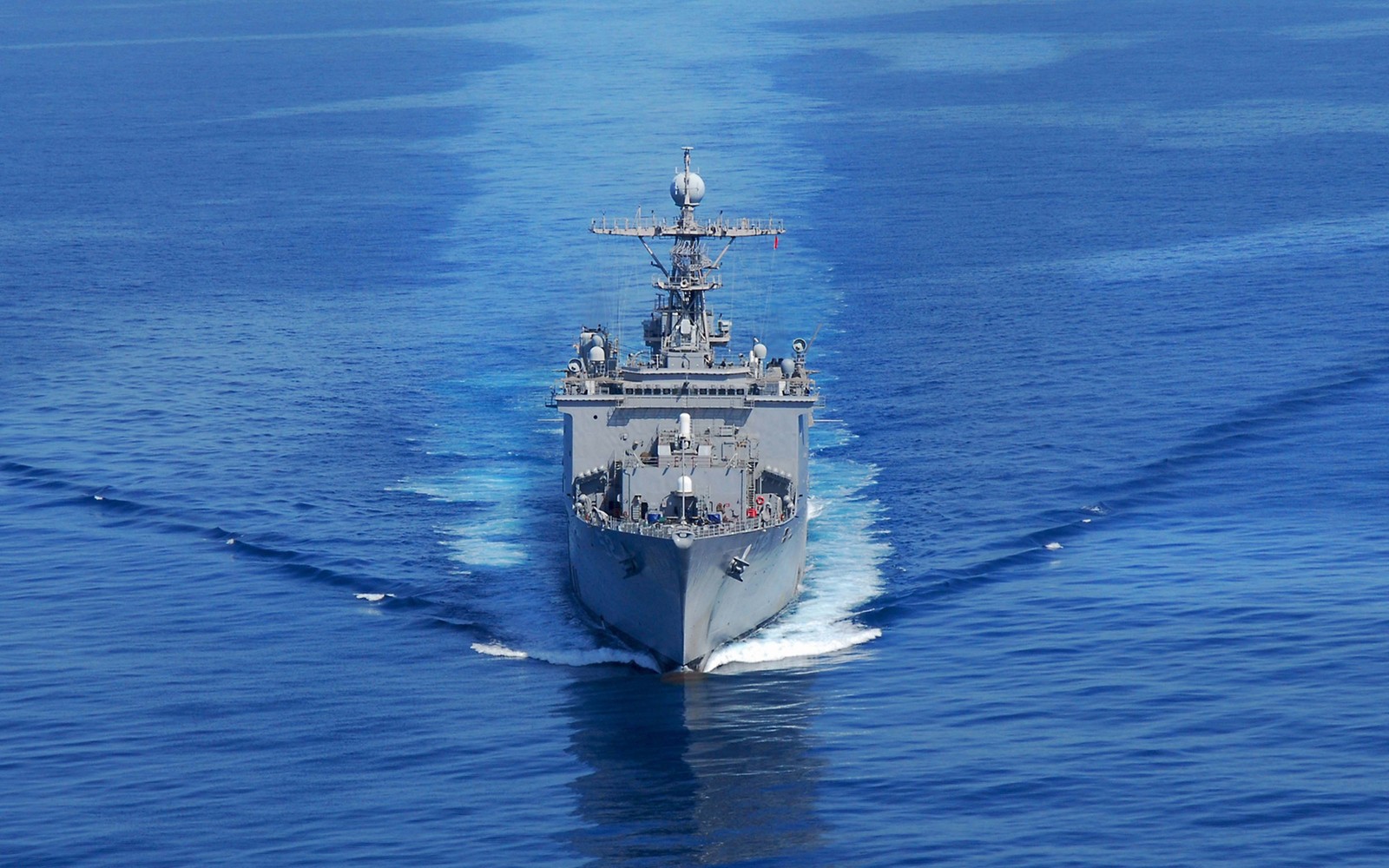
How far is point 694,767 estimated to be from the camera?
1673 inches

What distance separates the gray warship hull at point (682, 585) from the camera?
48.2m

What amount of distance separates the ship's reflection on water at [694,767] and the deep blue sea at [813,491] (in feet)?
0.48

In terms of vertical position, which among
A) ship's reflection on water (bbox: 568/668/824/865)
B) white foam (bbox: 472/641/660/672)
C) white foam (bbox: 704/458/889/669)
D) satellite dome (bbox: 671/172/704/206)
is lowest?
ship's reflection on water (bbox: 568/668/824/865)

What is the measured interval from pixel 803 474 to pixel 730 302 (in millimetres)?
27032

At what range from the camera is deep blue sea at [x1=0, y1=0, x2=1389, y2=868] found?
40.3 metres

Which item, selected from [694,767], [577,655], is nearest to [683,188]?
[577,655]

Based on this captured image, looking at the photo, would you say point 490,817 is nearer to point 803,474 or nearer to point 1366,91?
point 803,474

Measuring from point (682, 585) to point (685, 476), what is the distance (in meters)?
4.59

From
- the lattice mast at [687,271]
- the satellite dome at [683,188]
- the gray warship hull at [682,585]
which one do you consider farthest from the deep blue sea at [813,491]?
the satellite dome at [683,188]

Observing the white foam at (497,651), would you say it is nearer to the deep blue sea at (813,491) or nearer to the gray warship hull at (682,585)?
the deep blue sea at (813,491)

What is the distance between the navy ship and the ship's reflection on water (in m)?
2.10

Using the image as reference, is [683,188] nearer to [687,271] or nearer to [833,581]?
[687,271]

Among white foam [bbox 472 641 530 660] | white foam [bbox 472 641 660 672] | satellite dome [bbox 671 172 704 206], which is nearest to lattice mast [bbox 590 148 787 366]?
satellite dome [bbox 671 172 704 206]

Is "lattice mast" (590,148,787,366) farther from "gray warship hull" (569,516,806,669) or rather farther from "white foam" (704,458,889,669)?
"gray warship hull" (569,516,806,669)
